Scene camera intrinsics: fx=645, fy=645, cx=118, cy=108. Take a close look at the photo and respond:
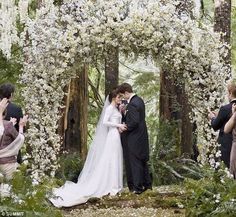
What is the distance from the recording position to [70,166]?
39.5 feet

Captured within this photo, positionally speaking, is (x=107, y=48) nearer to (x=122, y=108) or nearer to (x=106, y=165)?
(x=122, y=108)

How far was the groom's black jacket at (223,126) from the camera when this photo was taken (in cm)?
773

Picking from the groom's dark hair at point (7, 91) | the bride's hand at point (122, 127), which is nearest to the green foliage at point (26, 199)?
the groom's dark hair at point (7, 91)

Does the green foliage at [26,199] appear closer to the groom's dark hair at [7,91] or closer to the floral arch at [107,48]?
the groom's dark hair at [7,91]

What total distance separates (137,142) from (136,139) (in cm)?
5

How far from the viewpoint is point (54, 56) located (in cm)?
923

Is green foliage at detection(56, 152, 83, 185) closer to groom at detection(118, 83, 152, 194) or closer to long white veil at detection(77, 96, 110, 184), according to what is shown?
long white veil at detection(77, 96, 110, 184)

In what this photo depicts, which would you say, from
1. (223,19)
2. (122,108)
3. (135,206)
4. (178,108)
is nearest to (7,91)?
(135,206)

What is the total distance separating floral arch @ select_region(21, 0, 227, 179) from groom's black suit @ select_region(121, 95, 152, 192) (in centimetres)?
76

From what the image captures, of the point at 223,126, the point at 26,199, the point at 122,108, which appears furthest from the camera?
the point at 122,108

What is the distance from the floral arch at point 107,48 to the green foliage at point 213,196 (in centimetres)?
259

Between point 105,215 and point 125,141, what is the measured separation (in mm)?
1756

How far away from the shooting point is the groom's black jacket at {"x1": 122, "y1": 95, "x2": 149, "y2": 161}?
9422 mm

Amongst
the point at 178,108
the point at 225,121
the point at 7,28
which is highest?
the point at 7,28
